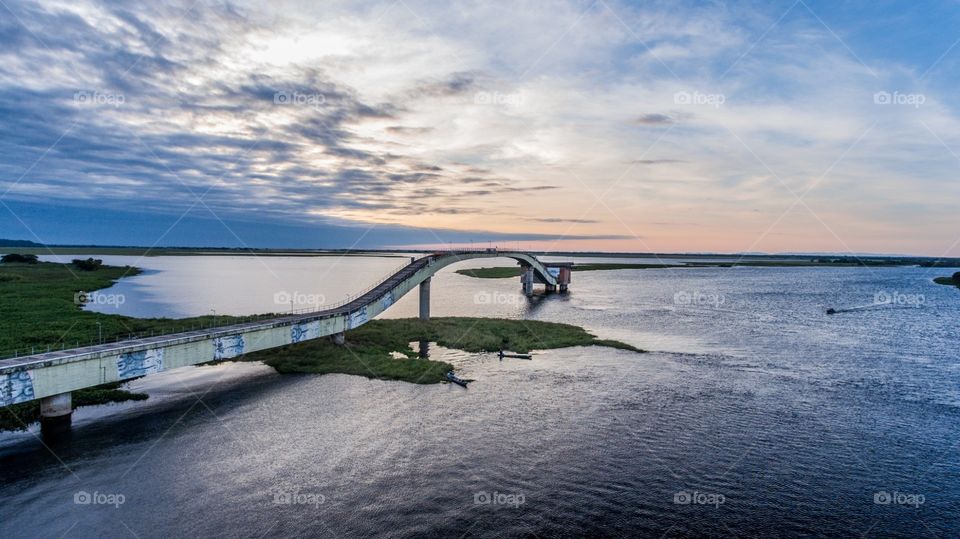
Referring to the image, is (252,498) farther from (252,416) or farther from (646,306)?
(646,306)

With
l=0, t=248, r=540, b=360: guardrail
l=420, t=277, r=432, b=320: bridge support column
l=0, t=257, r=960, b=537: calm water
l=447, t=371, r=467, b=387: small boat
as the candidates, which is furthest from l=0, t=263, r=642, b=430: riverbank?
l=420, t=277, r=432, b=320: bridge support column

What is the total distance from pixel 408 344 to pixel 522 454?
2982 centimetres

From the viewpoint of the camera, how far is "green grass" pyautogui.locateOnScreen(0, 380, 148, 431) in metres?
28.9

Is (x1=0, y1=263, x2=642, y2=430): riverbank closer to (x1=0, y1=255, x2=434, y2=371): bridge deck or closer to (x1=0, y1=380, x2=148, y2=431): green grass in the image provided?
(x1=0, y1=380, x2=148, y2=431): green grass

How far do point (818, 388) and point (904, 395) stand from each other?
5.87 meters

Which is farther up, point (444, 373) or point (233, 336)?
point (233, 336)

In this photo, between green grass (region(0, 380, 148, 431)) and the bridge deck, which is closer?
the bridge deck

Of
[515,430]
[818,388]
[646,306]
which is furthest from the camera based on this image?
[646,306]

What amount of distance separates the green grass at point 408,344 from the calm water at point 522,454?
2.55 metres

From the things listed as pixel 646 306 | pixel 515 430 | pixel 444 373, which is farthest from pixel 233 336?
pixel 646 306

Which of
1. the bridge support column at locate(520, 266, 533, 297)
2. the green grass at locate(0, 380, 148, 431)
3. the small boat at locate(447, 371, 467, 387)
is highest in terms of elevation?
the bridge support column at locate(520, 266, 533, 297)

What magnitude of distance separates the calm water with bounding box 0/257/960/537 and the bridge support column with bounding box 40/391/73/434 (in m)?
0.94

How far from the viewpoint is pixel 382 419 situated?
106ft

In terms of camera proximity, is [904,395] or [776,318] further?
[776,318]
